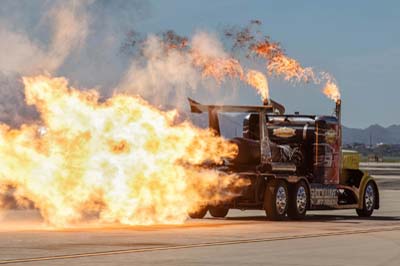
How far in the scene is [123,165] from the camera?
25.6 meters

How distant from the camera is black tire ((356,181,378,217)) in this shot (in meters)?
31.6

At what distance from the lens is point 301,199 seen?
28359 millimetres

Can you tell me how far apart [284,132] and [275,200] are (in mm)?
3491

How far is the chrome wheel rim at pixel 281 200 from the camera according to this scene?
27.6 metres

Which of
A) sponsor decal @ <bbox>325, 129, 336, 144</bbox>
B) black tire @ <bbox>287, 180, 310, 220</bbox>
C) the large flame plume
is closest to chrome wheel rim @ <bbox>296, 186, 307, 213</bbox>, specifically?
black tire @ <bbox>287, 180, 310, 220</bbox>

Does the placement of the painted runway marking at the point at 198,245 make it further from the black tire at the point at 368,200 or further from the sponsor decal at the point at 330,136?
the black tire at the point at 368,200

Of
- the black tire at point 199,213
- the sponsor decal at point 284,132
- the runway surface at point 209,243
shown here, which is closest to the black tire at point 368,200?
the sponsor decal at point 284,132

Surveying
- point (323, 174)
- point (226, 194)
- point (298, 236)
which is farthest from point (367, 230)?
point (323, 174)

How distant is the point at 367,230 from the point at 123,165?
5.83 meters

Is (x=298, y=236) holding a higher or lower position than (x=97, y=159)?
lower

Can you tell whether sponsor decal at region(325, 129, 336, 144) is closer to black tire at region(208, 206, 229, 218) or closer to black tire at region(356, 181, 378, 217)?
black tire at region(356, 181, 378, 217)

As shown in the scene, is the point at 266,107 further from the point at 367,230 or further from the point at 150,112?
the point at 367,230

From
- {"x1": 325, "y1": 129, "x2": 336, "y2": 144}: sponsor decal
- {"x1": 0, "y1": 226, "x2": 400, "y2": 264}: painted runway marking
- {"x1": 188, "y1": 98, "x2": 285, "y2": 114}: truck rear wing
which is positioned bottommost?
{"x1": 0, "y1": 226, "x2": 400, "y2": 264}: painted runway marking

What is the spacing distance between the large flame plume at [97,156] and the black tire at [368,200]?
6751mm
